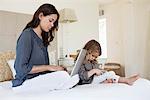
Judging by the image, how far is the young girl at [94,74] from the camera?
2182mm

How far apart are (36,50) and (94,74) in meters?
0.64

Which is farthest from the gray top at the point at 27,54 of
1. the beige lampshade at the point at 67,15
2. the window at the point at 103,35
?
the window at the point at 103,35

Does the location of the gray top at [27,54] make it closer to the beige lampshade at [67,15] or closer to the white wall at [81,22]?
the beige lampshade at [67,15]

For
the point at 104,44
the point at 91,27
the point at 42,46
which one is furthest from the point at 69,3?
the point at 42,46

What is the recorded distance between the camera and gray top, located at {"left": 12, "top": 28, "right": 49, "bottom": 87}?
5.75ft

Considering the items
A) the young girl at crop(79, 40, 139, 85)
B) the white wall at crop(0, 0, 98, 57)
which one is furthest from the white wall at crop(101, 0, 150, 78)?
the young girl at crop(79, 40, 139, 85)

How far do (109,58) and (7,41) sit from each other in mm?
3582

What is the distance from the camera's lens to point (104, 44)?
7.00 meters

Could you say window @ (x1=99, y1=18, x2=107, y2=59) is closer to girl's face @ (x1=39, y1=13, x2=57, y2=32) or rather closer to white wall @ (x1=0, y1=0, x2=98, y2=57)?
white wall @ (x1=0, y1=0, x2=98, y2=57)

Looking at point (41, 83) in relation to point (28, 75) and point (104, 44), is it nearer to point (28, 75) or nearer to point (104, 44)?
point (28, 75)

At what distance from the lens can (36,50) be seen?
1.89 meters

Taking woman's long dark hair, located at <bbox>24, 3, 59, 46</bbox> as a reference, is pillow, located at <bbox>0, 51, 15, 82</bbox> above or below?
below

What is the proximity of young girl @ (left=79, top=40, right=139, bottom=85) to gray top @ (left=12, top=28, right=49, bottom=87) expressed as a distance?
0.45 m

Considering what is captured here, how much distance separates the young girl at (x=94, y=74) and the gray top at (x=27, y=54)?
0.45 metres
